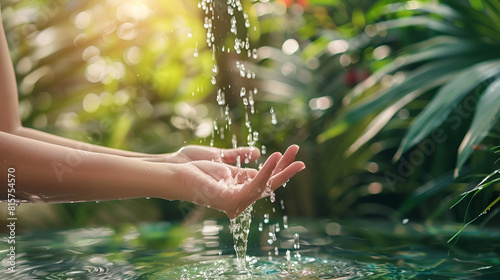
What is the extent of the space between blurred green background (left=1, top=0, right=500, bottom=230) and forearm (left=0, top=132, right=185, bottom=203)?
900 millimetres

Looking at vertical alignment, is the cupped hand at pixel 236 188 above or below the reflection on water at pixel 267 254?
above

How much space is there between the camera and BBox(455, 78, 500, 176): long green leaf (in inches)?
61.6

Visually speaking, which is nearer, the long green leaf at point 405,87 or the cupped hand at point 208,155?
the cupped hand at point 208,155

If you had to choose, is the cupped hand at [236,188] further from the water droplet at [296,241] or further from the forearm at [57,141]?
the water droplet at [296,241]

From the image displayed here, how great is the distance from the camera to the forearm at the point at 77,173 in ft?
3.72

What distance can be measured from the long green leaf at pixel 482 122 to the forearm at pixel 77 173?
0.80m

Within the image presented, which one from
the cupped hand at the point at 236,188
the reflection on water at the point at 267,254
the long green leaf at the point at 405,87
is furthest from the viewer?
the long green leaf at the point at 405,87

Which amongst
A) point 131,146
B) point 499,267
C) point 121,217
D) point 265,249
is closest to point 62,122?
point 131,146

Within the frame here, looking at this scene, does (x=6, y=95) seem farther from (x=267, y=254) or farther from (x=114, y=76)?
(x=114, y=76)

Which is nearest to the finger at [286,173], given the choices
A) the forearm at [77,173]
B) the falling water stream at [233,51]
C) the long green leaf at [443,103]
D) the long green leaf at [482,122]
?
the forearm at [77,173]

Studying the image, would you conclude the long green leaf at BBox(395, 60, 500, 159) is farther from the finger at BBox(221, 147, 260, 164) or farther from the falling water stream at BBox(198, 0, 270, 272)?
the falling water stream at BBox(198, 0, 270, 272)

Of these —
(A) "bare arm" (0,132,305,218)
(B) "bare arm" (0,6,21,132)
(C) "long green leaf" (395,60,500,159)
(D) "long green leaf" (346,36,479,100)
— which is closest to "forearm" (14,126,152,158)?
(B) "bare arm" (0,6,21,132)

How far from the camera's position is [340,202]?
111 inches

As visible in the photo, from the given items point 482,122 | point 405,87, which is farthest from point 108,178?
point 405,87
